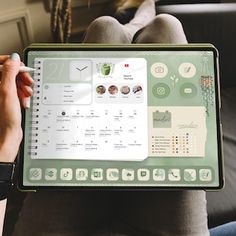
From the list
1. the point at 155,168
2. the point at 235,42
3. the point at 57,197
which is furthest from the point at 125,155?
A: the point at 235,42

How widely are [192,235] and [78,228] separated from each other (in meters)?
0.23

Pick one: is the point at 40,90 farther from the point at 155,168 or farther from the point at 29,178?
the point at 155,168

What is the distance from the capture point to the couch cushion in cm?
104

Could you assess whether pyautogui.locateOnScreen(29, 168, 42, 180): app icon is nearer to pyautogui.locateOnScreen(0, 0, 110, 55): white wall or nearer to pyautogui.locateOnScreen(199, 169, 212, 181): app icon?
pyautogui.locateOnScreen(199, 169, 212, 181): app icon

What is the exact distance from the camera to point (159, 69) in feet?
2.79

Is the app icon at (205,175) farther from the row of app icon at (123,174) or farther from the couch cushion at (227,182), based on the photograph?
the couch cushion at (227,182)

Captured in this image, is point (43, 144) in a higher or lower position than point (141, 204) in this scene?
higher

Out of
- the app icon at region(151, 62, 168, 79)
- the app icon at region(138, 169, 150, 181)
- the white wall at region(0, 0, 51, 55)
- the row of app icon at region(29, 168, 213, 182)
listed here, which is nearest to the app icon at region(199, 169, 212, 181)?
the row of app icon at region(29, 168, 213, 182)

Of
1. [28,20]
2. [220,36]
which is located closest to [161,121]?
[220,36]

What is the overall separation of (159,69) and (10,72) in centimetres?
29

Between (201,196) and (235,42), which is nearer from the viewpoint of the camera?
(201,196)

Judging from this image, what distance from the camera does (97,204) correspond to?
0.90 meters

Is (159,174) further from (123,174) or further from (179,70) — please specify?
(179,70)

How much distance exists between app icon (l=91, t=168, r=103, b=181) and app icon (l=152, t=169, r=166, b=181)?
0.34 ft
